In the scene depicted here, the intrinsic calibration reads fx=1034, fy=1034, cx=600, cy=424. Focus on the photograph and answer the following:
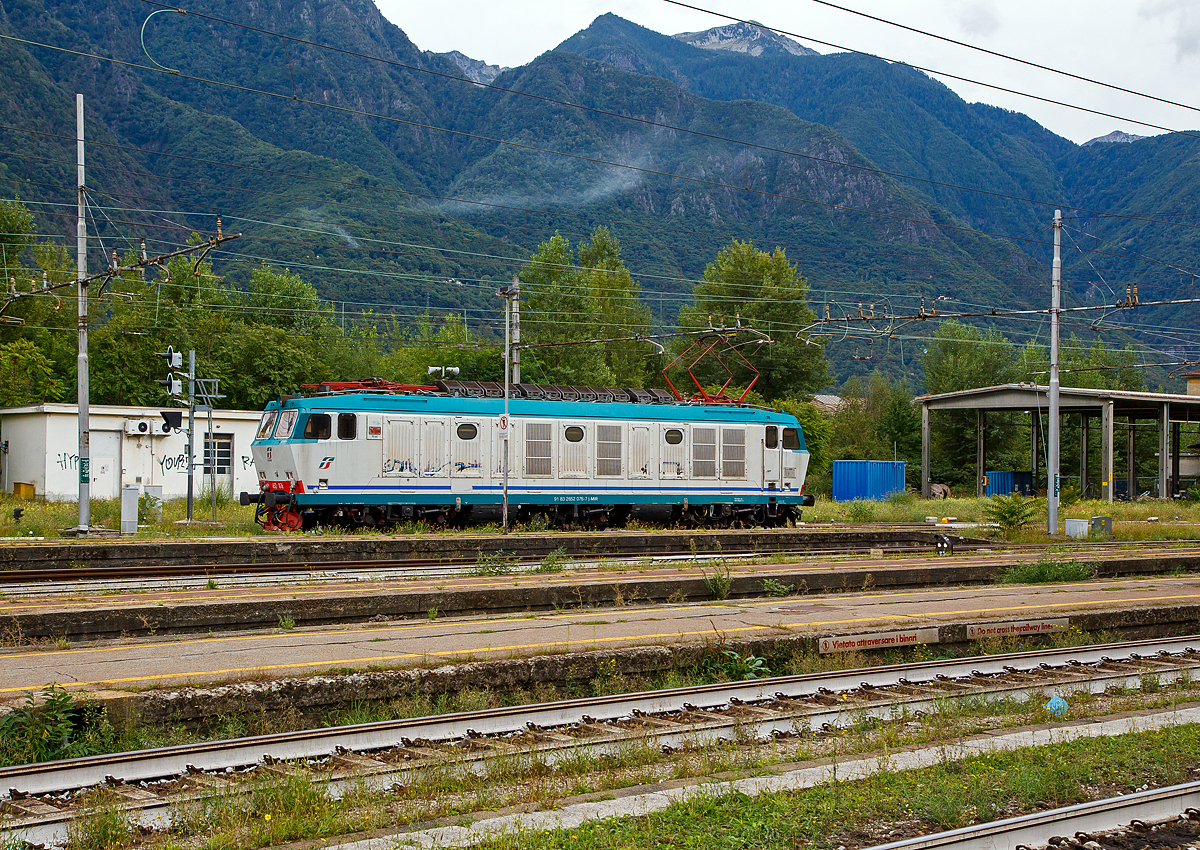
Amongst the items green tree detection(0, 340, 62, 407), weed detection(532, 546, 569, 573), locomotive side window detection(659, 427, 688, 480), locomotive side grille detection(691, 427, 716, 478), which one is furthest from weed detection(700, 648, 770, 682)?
green tree detection(0, 340, 62, 407)

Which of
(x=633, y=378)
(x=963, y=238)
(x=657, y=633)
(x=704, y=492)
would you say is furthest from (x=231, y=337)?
(x=963, y=238)

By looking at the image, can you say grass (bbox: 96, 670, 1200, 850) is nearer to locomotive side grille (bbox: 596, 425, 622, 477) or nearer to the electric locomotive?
the electric locomotive

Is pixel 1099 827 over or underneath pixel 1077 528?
over

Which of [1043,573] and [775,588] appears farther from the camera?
[1043,573]

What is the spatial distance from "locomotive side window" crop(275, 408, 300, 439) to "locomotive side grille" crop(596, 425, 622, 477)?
319 inches

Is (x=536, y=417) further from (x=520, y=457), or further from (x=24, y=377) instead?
(x=24, y=377)

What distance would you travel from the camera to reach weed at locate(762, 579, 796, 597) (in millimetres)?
16594

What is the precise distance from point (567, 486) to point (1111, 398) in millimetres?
27373

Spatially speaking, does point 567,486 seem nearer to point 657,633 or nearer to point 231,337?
point 657,633

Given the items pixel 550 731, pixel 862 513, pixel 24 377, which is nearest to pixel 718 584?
pixel 550 731

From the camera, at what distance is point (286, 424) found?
83.9 ft

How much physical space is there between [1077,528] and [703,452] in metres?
11.3

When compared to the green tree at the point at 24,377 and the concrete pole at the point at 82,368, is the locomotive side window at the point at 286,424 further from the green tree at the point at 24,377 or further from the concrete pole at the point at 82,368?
the green tree at the point at 24,377

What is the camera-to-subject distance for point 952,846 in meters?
5.64
